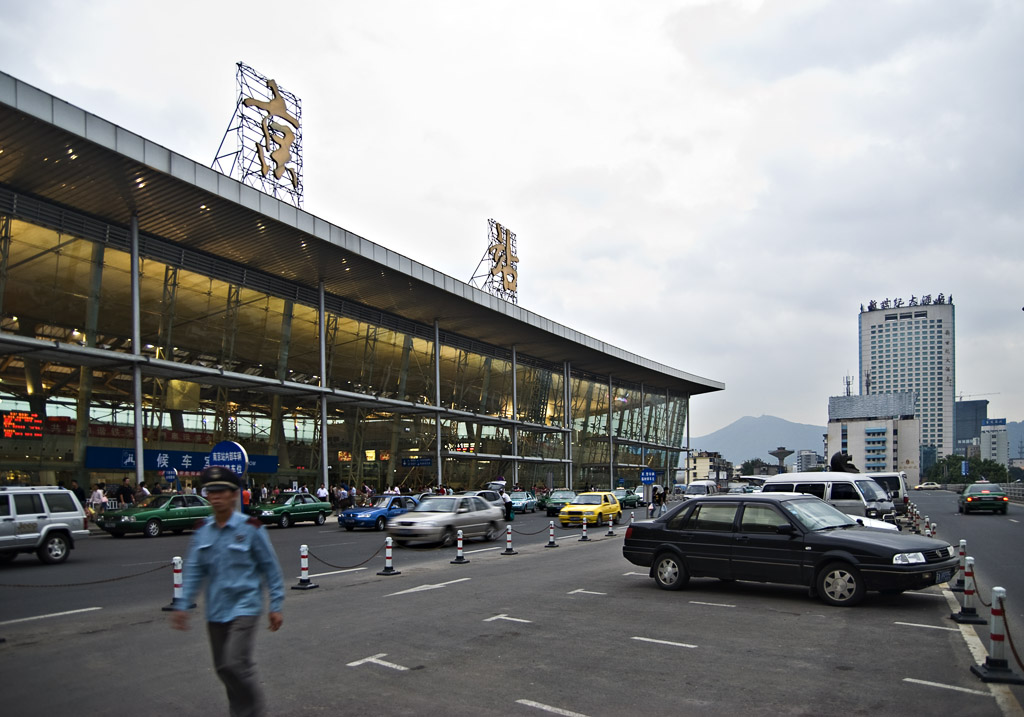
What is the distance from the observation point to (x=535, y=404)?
67.7m

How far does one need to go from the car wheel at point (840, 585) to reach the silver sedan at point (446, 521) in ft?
35.5

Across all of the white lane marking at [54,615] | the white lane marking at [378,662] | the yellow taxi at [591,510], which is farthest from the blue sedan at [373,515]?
the white lane marking at [378,662]

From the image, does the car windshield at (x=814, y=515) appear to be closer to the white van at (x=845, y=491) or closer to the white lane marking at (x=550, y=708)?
the white lane marking at (x=550, y=708)

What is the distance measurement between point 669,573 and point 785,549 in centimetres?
209

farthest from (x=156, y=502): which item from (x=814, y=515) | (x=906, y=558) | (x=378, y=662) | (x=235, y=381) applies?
(x=906, y=558)

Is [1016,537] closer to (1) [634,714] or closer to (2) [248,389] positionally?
(1) [634,714]

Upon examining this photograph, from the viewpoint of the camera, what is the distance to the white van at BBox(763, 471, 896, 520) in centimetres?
2041

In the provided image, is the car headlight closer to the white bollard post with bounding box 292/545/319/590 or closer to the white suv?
the white bollard post with bounding box 292/545/319/590

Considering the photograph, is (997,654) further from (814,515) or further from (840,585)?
(814,515)

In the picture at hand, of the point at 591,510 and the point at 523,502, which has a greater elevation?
the point at 591,510

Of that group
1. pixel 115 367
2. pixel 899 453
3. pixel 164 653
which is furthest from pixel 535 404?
pixel 899 453

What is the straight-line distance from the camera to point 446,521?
2197 cm

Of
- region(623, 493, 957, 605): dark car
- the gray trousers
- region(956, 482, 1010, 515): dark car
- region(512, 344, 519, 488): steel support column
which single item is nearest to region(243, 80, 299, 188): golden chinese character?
region(512, 344, 519, 488): steel support column

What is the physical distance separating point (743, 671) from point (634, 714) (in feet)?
6.16
